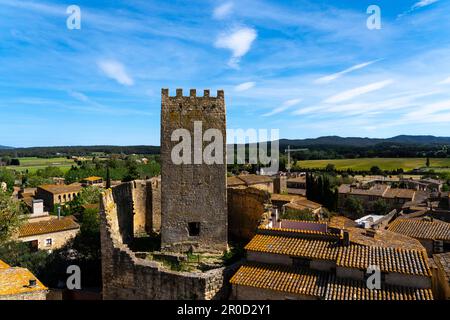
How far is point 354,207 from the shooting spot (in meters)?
55.3

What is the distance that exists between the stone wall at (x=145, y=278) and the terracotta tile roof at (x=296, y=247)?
1449 millimetres

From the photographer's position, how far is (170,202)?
17.3 metres

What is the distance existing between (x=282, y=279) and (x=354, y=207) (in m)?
46.9

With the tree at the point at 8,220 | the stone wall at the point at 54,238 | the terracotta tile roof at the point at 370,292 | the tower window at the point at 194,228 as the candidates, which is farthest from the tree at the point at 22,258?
the terracotta tile roof at the point at 370,292

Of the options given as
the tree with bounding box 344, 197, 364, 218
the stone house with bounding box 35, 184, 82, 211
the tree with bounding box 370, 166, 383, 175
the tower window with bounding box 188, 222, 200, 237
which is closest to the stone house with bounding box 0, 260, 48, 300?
the tower window with bounding box 188, 222, 200, 237

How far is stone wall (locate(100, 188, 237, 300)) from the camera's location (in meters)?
12.3

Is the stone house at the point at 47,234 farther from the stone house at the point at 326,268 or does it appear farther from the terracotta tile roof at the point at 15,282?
the stone house at the point at 326,268

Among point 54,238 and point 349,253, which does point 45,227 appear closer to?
point 54,238

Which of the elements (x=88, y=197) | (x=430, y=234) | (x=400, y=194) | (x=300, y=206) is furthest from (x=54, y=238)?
(x=400, y=194)

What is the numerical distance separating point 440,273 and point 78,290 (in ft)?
57.1

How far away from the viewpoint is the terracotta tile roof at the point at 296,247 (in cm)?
1273

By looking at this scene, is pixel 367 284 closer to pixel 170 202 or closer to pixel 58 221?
pixel 170 202

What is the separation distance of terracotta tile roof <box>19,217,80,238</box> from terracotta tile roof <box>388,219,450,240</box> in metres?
28.1
